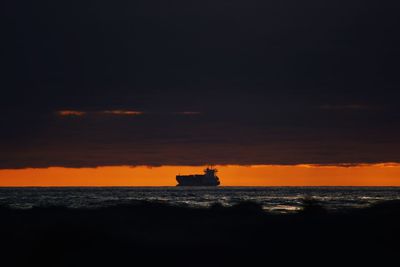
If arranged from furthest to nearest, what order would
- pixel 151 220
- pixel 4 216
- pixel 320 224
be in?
1. pixel 4 216
2. pixel 151 220
3. pixel 320 224

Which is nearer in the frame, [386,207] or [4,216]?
[386,207]

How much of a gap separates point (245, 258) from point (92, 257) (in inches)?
183

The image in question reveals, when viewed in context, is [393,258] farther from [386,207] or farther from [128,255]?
[386,207]

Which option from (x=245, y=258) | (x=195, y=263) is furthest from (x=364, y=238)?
(x=195, y=263)

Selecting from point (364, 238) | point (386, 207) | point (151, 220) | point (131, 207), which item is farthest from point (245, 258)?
point (131, 207)

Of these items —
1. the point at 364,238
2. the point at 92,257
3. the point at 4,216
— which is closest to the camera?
the point at 92,257

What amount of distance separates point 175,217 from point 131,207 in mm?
6388

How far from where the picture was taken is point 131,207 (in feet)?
139

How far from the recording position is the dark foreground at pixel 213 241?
23.5 metres

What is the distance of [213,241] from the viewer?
27.0m

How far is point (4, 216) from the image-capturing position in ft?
134

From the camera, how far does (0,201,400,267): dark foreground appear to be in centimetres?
2353

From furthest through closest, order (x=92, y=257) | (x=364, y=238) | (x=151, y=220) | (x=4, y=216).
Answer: (x=4, y=216) → (x=151, y=220) → (x=364, y=238) → (x=92, y=257)

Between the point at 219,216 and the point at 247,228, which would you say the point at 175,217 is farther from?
the point at 247,228
